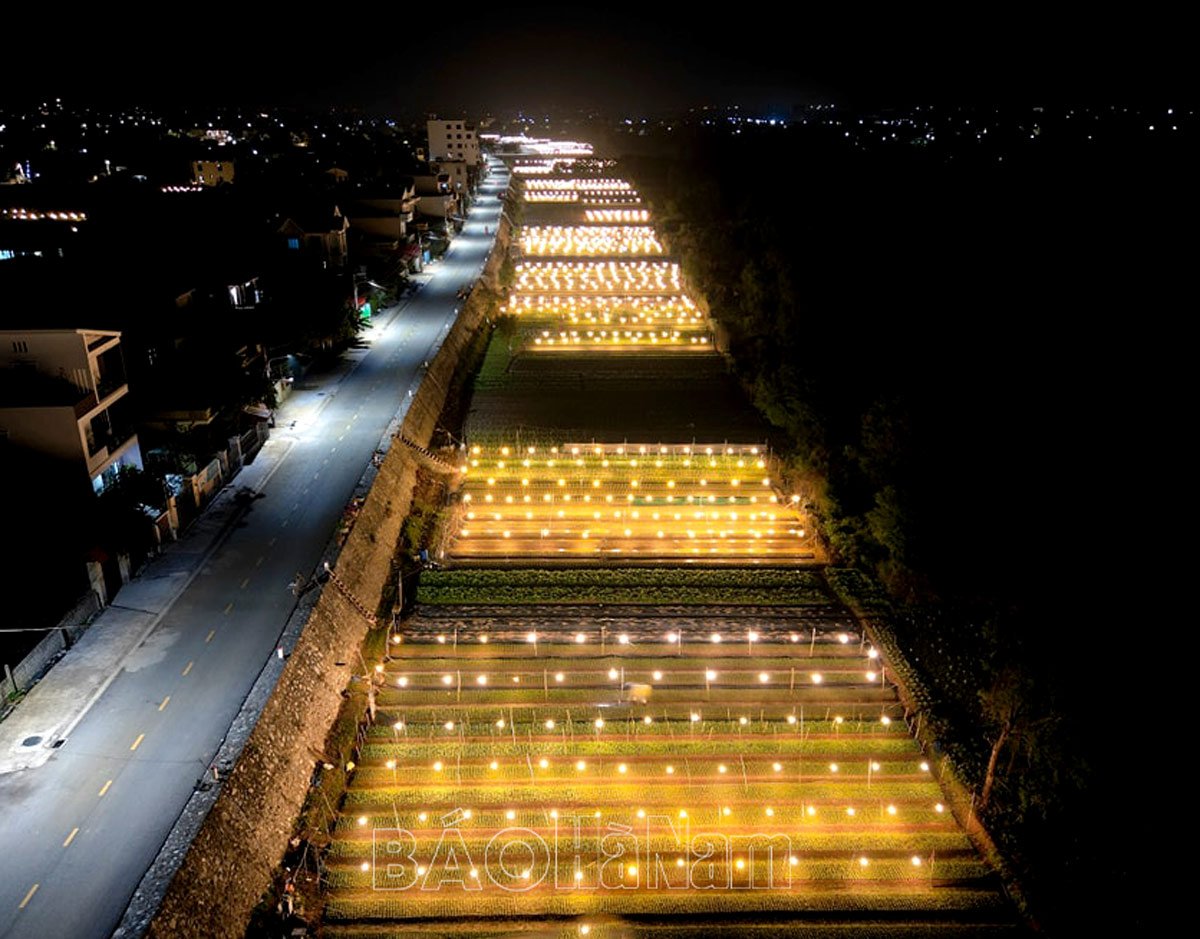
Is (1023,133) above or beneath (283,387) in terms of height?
above

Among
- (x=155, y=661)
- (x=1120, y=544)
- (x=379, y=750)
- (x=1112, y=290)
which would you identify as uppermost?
(x=1112, y=290)

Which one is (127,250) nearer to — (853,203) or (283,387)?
(283,387)

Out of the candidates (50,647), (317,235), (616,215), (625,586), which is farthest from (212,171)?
(625,586)

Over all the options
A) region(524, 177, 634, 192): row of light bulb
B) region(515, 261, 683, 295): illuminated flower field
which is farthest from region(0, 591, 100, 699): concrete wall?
region(524, 177, 634, 192): row of light bulb

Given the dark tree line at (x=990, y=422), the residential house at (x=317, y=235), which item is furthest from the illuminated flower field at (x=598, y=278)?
the residential house at (x=317, y=235)

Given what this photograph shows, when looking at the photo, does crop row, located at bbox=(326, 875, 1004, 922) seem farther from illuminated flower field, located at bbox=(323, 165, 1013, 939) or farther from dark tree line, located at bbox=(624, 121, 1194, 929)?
dark tree line, located at bbox=(624, 121, 1194, 929)

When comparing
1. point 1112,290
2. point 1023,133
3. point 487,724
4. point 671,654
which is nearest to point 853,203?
point 1112,290

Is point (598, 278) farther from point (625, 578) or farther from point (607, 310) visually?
point (625, 578)
